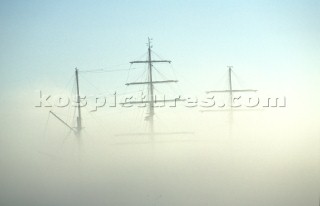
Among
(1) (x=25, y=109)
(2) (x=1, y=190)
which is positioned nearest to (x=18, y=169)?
(2) (x=1, y=190)

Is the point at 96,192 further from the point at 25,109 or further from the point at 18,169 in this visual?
the point at 25,109

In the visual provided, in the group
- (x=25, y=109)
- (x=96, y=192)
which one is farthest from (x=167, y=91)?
(x=25, y=109)

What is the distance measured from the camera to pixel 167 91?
283 centimetres

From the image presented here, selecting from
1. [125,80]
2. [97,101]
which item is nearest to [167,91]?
[125,80]

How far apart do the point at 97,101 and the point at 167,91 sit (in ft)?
2.19

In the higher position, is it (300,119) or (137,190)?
(300,119)

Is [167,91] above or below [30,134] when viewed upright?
above

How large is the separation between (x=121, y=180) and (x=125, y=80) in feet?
3.06

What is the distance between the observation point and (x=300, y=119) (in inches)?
113

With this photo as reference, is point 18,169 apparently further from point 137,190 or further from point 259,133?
point 259,133

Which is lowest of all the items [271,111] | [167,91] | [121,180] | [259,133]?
[121,180]

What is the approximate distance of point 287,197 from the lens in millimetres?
2816

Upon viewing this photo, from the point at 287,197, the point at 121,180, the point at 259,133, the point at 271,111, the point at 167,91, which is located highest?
the point at 167,91

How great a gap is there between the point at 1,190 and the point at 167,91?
1794 mm
